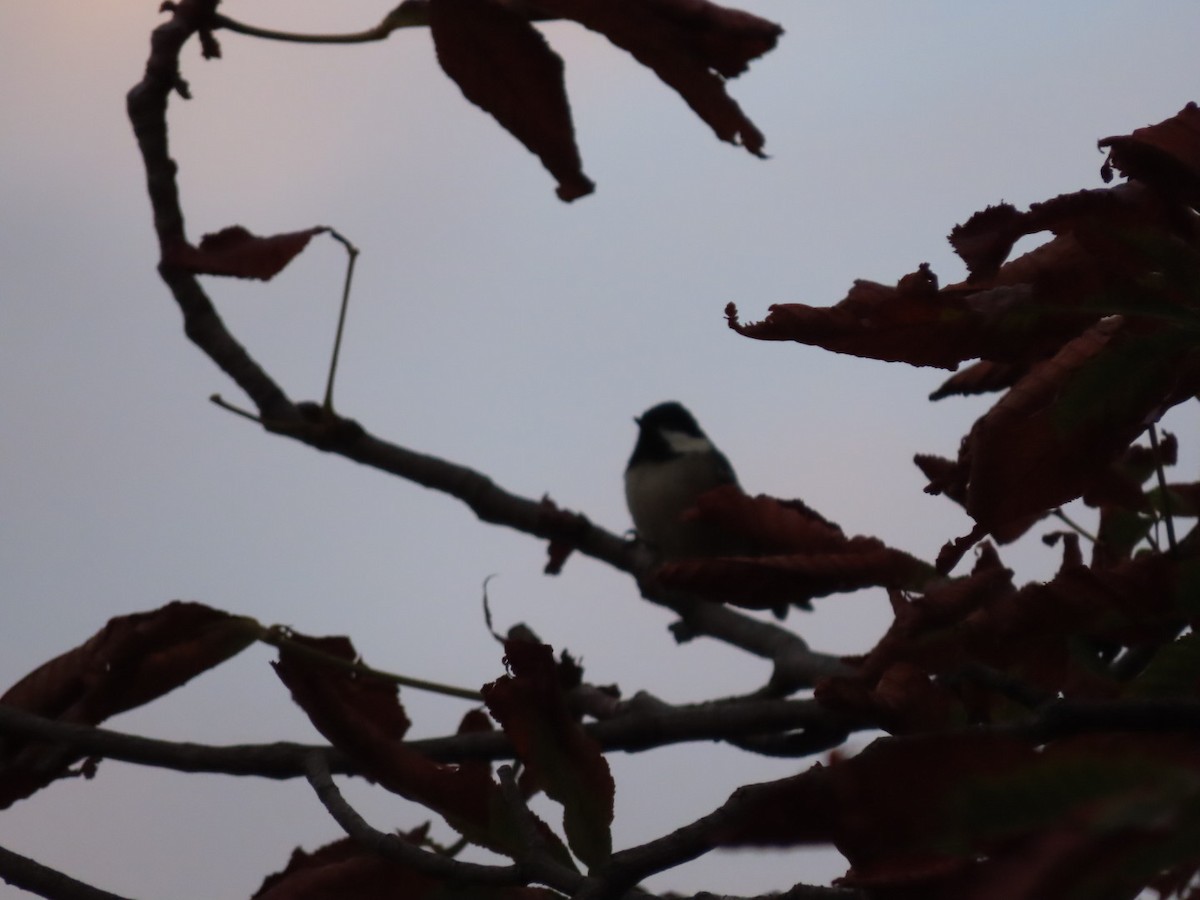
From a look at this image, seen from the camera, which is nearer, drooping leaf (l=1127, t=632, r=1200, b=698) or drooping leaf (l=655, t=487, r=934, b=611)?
drooping leaf (l=1127, t=632, r=1200, b=698)

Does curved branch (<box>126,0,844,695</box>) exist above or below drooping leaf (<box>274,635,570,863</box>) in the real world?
above

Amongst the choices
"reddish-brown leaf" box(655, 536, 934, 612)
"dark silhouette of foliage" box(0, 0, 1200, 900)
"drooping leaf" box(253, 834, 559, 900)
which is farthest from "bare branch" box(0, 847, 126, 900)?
"reddish-brown leaf" box(655, 536, 934, 612)

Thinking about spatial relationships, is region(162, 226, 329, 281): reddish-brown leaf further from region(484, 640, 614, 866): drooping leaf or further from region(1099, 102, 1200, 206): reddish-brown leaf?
region(1099, 102, 1200, 206): reddish-brown leaf

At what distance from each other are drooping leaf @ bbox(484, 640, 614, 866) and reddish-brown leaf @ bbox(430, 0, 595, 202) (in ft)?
1.69

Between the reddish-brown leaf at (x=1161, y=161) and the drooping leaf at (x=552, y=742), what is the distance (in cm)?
50

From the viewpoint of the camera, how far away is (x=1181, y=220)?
0.82 m

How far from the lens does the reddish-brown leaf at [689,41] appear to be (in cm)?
120

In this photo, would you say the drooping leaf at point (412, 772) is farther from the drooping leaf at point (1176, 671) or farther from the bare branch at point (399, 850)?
the drooping leaf at point (1176, 671)

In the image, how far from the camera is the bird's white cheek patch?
7252 millimetres

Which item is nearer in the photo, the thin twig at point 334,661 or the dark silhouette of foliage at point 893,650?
the dark silhouette of foliage at point 893,650

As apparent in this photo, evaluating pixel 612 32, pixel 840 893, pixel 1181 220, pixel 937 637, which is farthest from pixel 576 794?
pixel 612 32

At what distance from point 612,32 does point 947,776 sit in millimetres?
825

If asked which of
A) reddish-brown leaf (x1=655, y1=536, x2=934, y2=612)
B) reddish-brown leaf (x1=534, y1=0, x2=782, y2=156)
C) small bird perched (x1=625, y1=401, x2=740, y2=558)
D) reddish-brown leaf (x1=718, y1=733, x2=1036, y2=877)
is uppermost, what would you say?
small bird perched (x1=625, y1=401, x2=740, y2=558)

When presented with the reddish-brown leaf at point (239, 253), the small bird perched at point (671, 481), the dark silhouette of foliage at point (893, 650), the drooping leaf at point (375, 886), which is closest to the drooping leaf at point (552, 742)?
the dark silhouette of foliage at point (893, 650)
